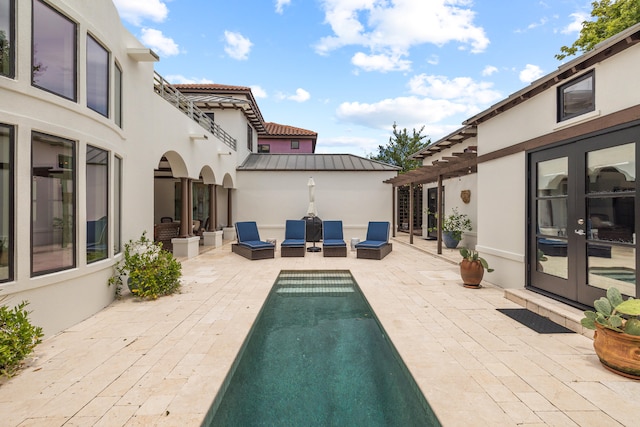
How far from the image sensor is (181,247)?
1079 centimetres

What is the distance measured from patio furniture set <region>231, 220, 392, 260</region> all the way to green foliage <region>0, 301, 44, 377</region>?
6.99m

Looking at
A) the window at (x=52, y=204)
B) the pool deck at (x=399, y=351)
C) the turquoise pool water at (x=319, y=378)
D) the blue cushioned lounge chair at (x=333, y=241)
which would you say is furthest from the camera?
the blue cushioned lounge chair at (x=333, y=241)

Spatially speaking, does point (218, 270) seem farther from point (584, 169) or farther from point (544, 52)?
point (544, 52)

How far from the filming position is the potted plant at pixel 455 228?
12.0 meters

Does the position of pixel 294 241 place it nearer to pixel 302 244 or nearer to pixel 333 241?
pixel 302 244

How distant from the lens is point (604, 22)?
15258 millimetres

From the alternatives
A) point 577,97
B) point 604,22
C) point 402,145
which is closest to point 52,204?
point 577,97

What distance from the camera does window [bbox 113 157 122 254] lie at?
6.06 meters

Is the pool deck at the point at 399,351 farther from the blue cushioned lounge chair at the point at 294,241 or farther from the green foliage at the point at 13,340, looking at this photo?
the blue cushioned lounge chair at the point at 294,241

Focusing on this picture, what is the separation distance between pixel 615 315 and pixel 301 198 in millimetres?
14422

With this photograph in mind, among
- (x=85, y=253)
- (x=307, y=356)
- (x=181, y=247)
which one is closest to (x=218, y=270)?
(x=181, y=247)

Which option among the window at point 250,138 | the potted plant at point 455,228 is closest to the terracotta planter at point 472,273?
the potted plant at point 455,228

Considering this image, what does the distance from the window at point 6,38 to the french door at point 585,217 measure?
7.85 metres

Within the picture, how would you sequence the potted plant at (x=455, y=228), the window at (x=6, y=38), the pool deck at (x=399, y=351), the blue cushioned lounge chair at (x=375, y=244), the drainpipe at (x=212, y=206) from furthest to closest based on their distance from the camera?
the drainpipe at (x=212, y=206)
the potted plant at (x=455, y=228)
the blue cushioned lounge chair at (x=375, y=244)
the window at (x=6, y=38)
the pool deck at (x=399, y=351)
